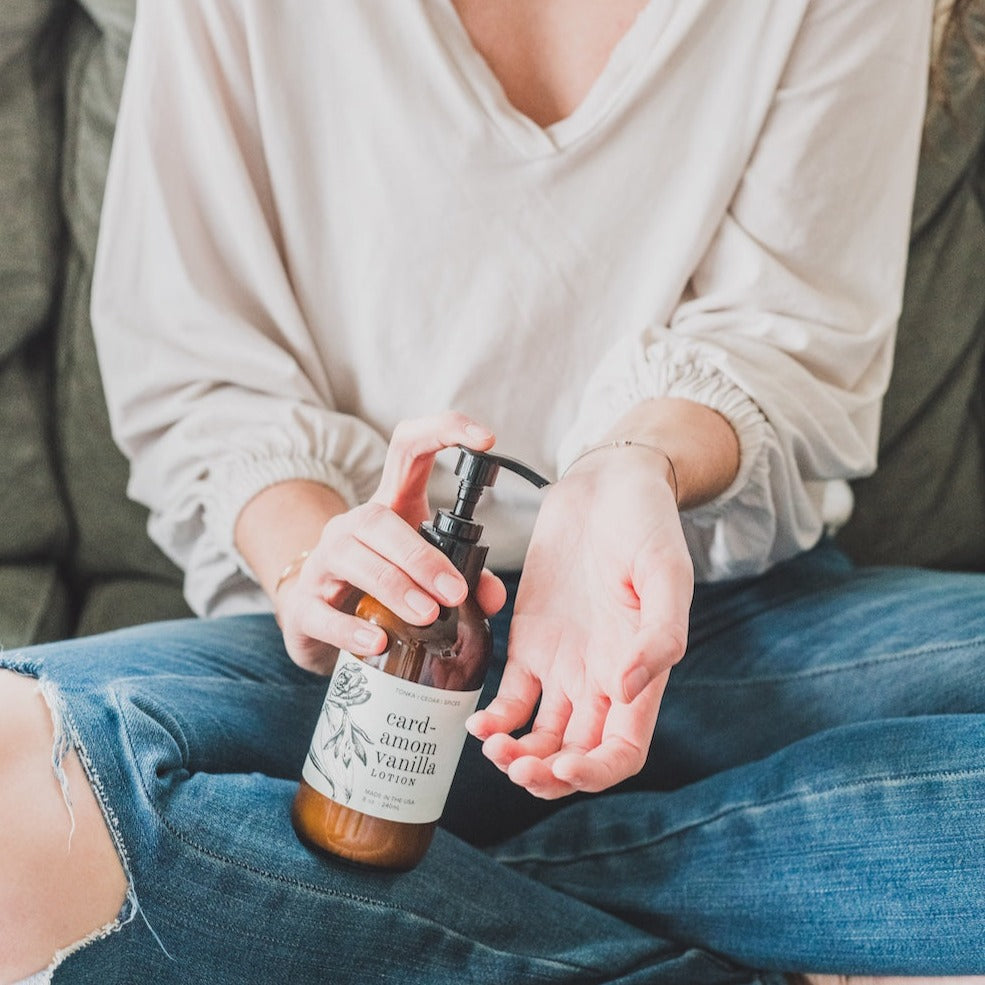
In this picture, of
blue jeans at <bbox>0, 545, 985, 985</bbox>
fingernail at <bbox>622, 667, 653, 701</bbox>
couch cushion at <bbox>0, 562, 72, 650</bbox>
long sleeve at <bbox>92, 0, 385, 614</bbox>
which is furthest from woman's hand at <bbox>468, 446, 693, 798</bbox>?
couch cushion at <bbox>0, 562, 72, 650</bbox>

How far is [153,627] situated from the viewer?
39.2 inches

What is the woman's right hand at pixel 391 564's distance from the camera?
667mm

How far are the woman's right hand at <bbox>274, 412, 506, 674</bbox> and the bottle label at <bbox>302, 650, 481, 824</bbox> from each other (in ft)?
0.08

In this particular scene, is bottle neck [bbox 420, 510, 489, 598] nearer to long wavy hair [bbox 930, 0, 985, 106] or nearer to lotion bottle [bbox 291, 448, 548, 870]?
lotion bottle [bbox 291, 448, 548, 870]

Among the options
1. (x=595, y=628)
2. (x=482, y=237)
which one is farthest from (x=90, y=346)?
(x=595, y=628)

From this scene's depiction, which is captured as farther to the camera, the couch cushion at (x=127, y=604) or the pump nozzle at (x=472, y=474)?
the couch cushion at (x=127, y=604)

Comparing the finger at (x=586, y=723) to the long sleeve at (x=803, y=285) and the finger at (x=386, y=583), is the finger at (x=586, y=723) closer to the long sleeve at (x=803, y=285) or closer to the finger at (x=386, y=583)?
the finger at (x=386, y=583)

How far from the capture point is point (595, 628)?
73 centimetres

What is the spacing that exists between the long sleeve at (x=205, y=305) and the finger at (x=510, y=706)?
0.34 m

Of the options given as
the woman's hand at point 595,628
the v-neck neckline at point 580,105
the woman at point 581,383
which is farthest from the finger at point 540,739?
the v-neck neckline at point 580,105

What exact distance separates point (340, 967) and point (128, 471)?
72 centimetres

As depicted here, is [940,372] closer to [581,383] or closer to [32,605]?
[581,383]

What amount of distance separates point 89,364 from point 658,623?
0.88 metres

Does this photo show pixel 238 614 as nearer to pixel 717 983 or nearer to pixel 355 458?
pixel 355 458
